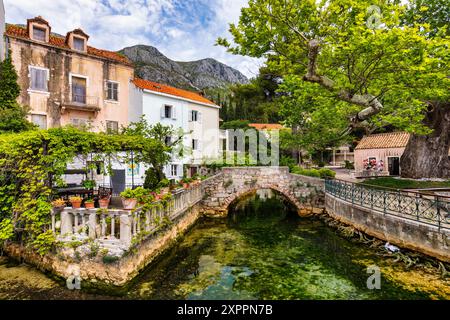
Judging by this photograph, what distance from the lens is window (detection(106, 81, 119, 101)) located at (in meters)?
21.7

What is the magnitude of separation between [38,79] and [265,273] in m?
20.5

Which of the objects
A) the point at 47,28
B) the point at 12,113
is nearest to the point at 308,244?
the point at 12,113

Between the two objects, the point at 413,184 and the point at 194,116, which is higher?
the point at 194,116

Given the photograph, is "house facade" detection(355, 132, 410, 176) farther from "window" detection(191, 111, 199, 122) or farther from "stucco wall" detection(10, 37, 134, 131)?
"stucco wall" detection(10, 37, 134, 131)

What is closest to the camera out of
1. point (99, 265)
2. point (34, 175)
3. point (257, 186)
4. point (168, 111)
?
point (99, 265)

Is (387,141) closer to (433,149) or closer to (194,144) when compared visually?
(433,149)

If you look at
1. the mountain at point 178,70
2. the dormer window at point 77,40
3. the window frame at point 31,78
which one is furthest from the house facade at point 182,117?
the mountain at point 178,70

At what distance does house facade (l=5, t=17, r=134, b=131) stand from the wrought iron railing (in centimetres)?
1636

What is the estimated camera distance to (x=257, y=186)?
18375 mm

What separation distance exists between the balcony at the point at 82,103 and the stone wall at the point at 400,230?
19.5m

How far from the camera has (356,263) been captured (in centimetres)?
974

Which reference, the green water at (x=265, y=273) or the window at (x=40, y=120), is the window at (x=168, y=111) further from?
the green water at (x=265, y=273)

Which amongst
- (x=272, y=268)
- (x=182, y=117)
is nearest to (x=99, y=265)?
(x=272, y=268)
